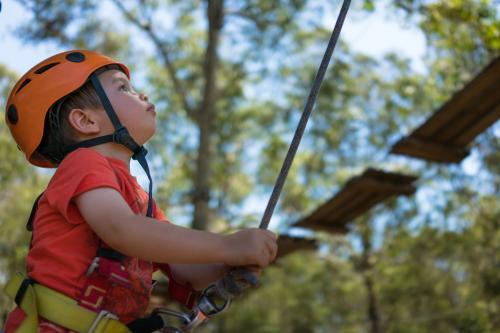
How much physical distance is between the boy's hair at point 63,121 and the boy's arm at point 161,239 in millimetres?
335

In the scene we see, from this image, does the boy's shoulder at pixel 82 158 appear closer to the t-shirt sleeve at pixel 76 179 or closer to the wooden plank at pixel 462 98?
the t-shirt sleeve at pixel 76 179

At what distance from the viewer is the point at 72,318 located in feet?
5.44

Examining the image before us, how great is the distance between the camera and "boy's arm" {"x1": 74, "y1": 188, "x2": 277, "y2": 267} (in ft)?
5.34

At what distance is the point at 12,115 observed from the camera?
6.52 ft

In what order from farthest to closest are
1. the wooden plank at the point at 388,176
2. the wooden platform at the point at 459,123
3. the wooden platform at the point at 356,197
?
the wooden platform at the point at 356,197 < the wooden plank at the point at 388,176 < the wooden platform at the point at 459,123

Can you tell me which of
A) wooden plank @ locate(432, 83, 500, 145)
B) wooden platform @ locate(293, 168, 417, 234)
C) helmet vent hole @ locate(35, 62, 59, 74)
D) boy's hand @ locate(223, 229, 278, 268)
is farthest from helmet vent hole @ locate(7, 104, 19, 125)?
wooden platform @ locate(293, 168, 417, 234)

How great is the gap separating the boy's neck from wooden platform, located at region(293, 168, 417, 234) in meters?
6.45

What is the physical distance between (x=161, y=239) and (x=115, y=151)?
1.30 feet

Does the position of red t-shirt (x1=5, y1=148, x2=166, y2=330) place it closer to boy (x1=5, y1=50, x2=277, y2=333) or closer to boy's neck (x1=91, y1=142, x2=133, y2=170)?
boy (x1=5, y1=50, x2=277, y2=333)

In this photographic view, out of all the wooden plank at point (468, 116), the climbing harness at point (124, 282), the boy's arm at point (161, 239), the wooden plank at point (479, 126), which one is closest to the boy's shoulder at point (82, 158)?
the boy's arm at point (161, 239)

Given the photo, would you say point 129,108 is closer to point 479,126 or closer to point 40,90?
point 40,90

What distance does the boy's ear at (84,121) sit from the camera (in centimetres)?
191

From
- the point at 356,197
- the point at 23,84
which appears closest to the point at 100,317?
the point at 23,84

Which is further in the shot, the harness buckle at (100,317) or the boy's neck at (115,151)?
the boy's neck at (115,151)
